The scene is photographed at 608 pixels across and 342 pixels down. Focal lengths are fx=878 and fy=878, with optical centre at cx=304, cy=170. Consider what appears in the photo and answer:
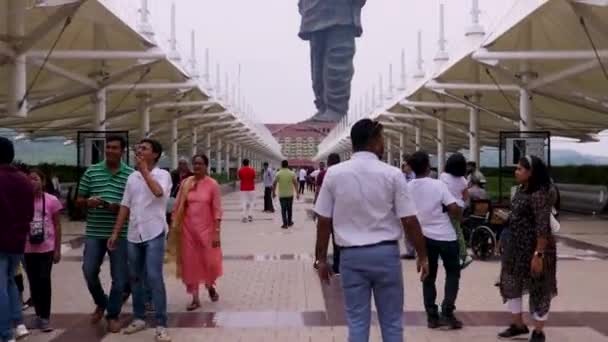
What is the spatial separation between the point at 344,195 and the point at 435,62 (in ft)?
78.5

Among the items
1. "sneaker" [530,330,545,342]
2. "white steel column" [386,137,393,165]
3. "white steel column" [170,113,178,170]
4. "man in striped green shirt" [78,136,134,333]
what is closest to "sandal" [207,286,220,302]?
"man in striped green shirt" [78,136,134,333]

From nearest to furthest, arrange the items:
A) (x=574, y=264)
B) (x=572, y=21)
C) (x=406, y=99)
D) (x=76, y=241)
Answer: (x=574, y=264) < (x=76, y=241) < (x=572, y=21) < (x=406, y=99)

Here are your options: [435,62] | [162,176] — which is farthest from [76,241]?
[435,62]

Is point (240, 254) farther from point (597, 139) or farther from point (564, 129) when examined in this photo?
point (597, 139)

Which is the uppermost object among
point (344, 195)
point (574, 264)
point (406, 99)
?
point (406, 99)

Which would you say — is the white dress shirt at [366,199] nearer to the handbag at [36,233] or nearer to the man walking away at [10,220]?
the man walking away at [10,220]

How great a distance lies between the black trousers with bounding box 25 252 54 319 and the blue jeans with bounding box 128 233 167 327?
0.72m

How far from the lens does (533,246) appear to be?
6660 millimetres

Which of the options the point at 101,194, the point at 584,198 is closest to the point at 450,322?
the point at 101,194

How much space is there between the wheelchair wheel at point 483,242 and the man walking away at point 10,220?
7755mm

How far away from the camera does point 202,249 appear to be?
851 cm

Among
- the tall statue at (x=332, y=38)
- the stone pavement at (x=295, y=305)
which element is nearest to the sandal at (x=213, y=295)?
the stone pavement at (x=295, y=305)

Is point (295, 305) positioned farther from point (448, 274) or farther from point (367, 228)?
point (367, 228)

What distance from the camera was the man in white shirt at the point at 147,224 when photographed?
23.1ft
